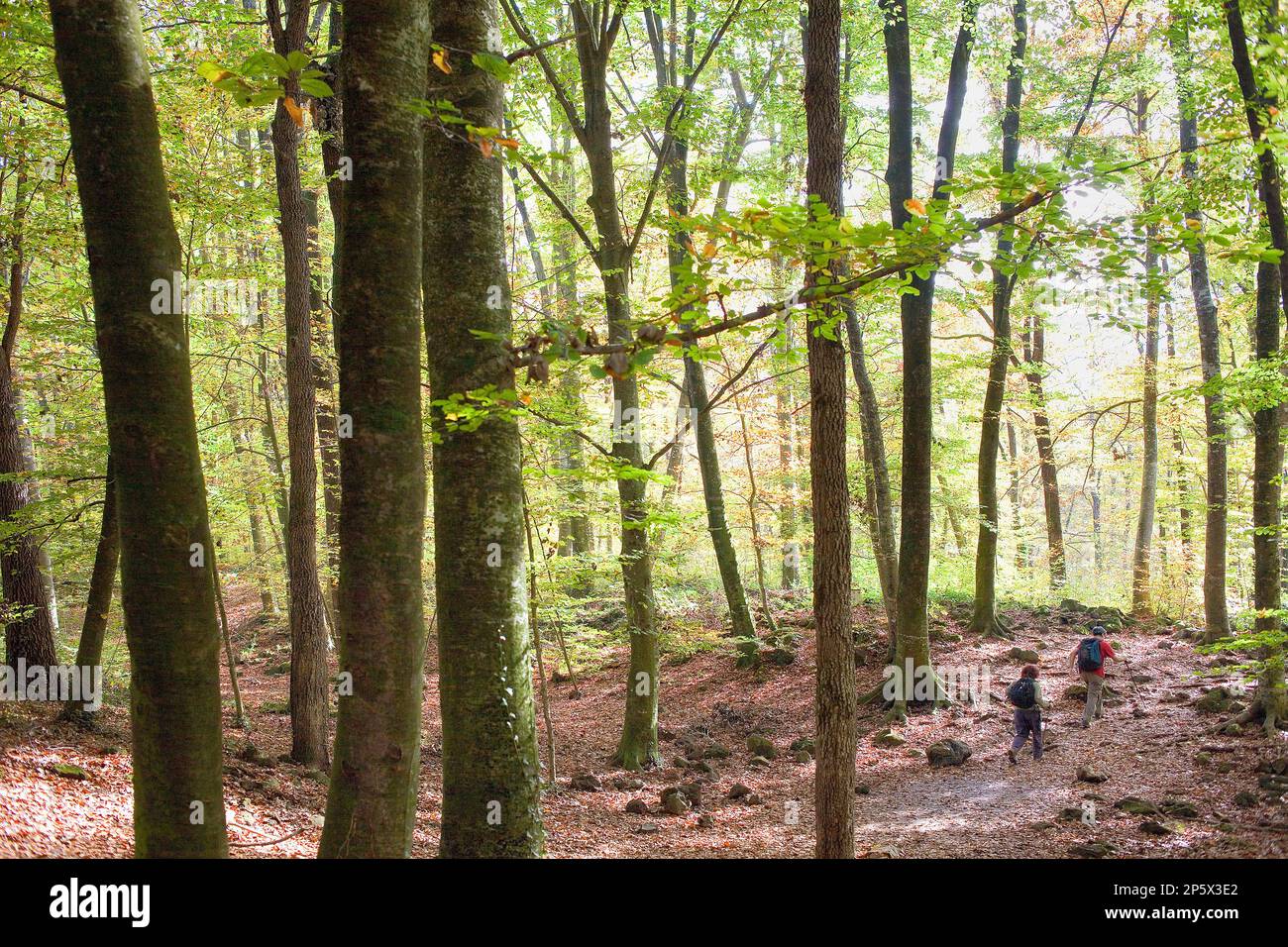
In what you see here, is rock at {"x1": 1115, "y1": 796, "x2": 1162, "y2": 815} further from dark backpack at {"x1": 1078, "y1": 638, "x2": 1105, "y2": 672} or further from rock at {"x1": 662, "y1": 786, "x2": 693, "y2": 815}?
rock at {"x1": 662, "y1": 786, "x2": 693, "y2": 815}

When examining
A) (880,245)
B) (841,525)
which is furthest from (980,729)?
(880,245)

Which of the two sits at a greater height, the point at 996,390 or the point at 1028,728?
the point at 996,390

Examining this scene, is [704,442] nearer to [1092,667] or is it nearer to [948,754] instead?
[948,754]

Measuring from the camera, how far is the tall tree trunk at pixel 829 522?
530 centimetres

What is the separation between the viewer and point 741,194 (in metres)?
18.4

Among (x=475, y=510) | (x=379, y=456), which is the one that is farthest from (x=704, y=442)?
(x=379, y=456)

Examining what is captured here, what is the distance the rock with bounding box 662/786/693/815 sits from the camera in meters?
8.97

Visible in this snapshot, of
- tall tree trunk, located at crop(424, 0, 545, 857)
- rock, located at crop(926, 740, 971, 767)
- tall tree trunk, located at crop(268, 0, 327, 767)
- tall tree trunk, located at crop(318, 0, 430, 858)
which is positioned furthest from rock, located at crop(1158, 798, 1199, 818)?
tall tree trunk, located at crop(268, 0, 327, 767)

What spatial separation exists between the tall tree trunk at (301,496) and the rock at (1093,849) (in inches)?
292

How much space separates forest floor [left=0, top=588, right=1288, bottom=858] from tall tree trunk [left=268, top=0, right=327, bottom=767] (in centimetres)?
59

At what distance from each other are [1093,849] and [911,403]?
6.45 m

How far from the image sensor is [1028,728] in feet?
32.4

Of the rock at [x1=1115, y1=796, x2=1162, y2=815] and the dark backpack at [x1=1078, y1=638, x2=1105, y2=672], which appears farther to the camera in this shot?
the dark backpack at [x1=1078, y1=638, x2=1105, y2=672]
